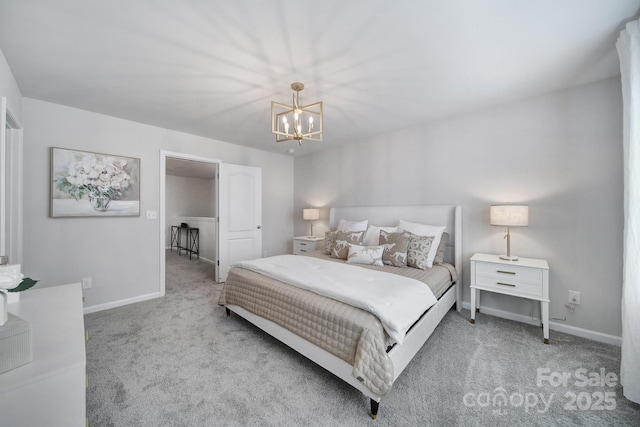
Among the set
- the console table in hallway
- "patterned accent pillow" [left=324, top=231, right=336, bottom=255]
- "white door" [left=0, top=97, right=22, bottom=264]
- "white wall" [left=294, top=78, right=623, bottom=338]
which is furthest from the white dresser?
the console table in hallway

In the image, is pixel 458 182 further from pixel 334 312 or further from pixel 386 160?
pixel 334 312

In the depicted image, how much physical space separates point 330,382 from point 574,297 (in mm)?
2478

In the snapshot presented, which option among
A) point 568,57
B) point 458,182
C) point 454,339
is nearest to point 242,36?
point 568,57

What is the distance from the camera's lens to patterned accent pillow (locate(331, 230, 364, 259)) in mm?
3150

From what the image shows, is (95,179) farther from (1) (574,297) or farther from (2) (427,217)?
(1) (574,297)

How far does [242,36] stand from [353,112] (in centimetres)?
158

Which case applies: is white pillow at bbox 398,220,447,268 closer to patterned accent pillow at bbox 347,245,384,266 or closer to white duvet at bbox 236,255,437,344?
patterned accent pillow at bbox 347,245,384,266

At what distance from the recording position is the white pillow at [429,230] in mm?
2710

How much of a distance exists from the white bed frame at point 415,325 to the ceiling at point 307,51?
1.32 meters

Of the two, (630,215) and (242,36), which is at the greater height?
(242,36)

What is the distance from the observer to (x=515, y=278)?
2336mm

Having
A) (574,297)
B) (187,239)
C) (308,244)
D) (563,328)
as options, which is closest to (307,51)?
(308,244)

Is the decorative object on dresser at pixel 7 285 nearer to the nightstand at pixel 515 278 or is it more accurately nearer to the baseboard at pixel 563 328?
the nightstand at pixel 515 278

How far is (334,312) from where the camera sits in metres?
1.66
